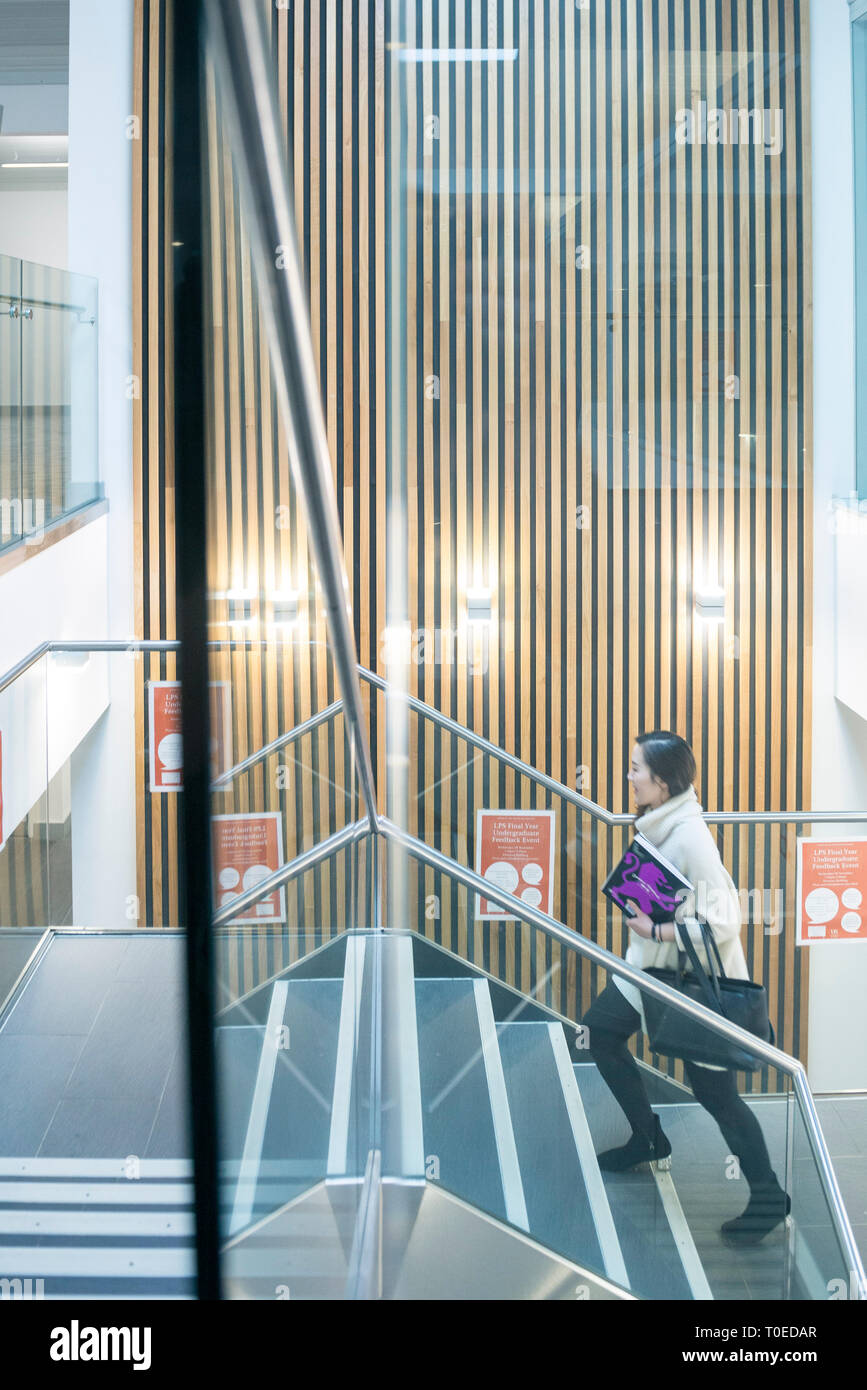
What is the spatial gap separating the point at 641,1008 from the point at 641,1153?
14.4 inches

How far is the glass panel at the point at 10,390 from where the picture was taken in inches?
171

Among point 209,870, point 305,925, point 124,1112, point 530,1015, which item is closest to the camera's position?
point 209,870

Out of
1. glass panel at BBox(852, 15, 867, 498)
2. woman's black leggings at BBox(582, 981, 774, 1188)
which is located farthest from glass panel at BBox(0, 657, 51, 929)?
glass panel at BBox(852, 15, 867, 498)

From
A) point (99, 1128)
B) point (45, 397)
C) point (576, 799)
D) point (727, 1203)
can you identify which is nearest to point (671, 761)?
point (576, 799)

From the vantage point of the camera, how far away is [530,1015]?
11.0 feet

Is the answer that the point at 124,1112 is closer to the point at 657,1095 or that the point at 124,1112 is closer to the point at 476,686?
the point at 657,1095

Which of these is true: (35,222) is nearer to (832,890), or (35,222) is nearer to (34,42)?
(34,42)

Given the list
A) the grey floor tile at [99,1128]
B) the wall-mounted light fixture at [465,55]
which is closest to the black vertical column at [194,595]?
the grey floor tile at [99,1128]

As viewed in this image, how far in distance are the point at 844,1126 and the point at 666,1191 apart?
3321 mm

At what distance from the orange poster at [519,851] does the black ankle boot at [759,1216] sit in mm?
2532

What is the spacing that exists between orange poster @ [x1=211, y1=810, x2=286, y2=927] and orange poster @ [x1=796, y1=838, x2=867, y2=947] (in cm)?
489

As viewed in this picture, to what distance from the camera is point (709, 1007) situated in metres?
3.54

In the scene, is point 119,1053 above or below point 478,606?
below

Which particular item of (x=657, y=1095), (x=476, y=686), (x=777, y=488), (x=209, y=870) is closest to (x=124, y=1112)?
(x=657, y=1095)
